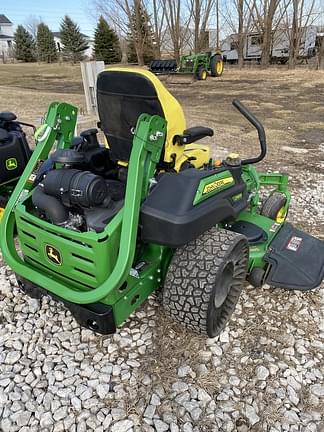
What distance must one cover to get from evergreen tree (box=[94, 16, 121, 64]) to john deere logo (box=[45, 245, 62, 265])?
98.5 ft

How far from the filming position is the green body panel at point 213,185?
6.12 feet

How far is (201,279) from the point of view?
6.35 ft

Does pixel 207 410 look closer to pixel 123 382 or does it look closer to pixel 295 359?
pixel 123 382

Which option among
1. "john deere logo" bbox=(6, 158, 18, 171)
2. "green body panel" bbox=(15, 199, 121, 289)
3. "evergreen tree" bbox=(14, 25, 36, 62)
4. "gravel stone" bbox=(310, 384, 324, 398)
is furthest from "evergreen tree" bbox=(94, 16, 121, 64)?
"gravel stone" bbox=(310, 384, 324, 398)

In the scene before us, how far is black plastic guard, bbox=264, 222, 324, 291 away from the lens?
2412 millimetres

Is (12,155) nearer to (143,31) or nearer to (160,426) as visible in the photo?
(160,426)

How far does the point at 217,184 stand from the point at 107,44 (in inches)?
1219

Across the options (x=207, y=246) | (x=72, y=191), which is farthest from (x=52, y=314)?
(x=207, y=246)

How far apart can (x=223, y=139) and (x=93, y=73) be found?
2.51m

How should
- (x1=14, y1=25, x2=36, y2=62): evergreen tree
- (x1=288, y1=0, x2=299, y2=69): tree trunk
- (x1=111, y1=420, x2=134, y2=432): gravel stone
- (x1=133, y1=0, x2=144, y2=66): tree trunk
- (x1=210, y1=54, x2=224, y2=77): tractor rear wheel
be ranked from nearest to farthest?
(x1=111, y1=420, x2=134, y2=432): gravel stone → (x1=210, y1=54, x2=224, y2=77): tractor rear wheel → (x1=288, y1=0, x2=299, y2=69): tree trunk → (x1=133, y1=0, x2=144, y2=66): tree trunk → (x1=14, y1=25, x2=36, y2=62): evergreen tree

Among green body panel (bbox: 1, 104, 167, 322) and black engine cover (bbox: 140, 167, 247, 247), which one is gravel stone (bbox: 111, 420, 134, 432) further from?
black engine cover (bbox: 140, 167, 247, 247)

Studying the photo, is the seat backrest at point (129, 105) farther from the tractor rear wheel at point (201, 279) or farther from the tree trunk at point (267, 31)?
the tree trunk at point (267, 31)

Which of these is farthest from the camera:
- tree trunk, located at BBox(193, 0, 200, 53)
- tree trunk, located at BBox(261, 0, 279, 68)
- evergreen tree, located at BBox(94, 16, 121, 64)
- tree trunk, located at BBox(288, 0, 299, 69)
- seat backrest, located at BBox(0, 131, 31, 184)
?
evergreen tree, located at BBox(94, 16, 121, 64)

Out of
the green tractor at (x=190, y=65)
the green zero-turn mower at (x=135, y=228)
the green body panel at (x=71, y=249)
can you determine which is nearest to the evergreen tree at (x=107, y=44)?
the green tractor at (x=190, y=65)
